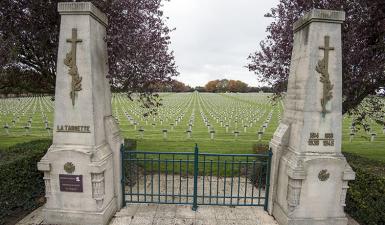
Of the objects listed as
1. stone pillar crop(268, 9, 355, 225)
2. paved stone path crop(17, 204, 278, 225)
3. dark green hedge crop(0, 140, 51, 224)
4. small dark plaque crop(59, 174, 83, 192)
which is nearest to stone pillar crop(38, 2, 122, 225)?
small dark plaque crop(59, 174, 83, 192)

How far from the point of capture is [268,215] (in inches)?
262

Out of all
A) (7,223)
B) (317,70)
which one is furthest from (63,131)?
(317,70)

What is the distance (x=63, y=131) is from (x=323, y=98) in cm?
599

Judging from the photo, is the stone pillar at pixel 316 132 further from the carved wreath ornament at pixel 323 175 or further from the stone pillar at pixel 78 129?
the stone pillar at pixel 78 129

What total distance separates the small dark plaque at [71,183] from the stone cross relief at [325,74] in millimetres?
5858

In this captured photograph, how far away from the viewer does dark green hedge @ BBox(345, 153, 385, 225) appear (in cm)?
560

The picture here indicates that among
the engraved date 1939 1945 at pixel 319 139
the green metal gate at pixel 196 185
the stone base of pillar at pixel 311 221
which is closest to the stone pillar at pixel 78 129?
the green metal gate at pixel 196 185

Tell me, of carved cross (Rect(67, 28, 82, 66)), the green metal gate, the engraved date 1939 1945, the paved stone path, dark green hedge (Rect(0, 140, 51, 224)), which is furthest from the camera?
the green metal gate

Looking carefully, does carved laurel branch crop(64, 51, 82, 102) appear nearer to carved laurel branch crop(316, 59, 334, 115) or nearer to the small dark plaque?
the small dark plaque

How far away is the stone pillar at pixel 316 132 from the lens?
18.2 ft

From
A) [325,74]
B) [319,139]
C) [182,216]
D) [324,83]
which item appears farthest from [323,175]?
[182,216]

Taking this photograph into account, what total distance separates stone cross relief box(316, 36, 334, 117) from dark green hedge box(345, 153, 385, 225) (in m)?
2.16

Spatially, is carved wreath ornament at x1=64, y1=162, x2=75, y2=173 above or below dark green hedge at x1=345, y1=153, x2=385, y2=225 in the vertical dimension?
above

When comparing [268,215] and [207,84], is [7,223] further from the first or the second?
[207,84]
